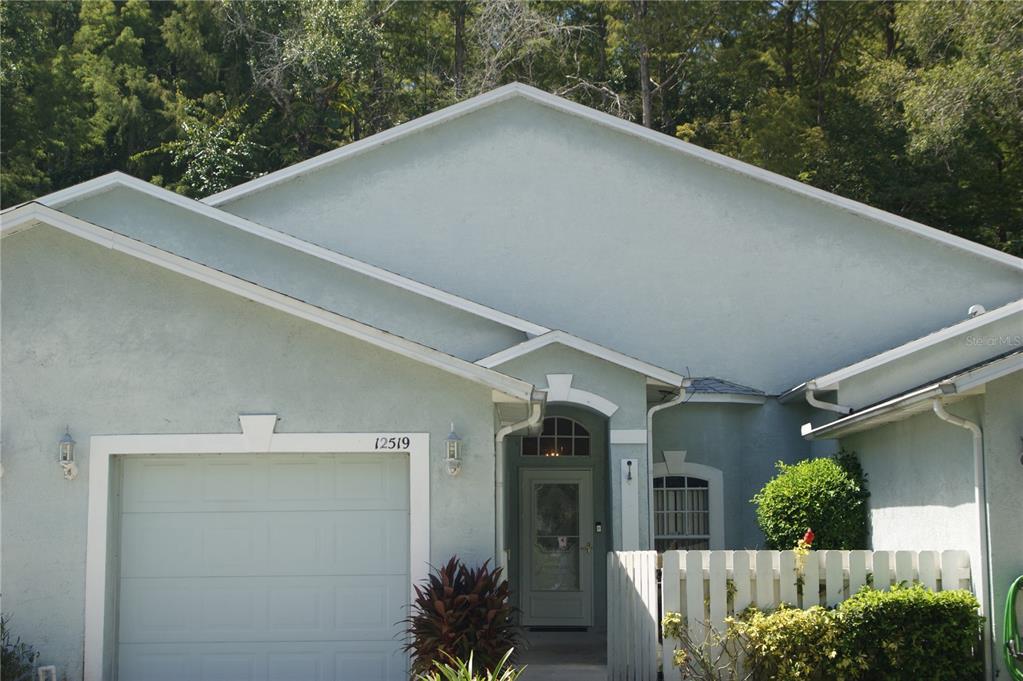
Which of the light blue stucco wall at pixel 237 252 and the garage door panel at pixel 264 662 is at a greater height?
the light blue stucco wall at pixel 237 252

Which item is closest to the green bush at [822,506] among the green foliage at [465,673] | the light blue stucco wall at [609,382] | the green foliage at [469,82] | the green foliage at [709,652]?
the light blue stucco wall at [609,382]

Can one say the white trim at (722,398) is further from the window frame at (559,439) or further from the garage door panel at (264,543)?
the garage door panel at (264,543)

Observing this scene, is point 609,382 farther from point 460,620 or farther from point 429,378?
point 460,620

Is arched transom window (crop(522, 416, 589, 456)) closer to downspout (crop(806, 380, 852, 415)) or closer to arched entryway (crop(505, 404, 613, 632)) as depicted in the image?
arched entryway (crop(505, 404, 613, 632))

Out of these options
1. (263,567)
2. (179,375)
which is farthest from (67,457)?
(263,567)

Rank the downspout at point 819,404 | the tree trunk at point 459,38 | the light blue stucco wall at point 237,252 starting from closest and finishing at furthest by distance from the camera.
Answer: the downspout at point 819,404 < the light blue stucco wall at point 237,252 < the tree trunk at point 459,38

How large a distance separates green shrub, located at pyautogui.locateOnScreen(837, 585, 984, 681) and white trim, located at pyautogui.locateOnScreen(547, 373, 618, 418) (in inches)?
219

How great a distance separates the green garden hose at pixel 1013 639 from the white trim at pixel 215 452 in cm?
529

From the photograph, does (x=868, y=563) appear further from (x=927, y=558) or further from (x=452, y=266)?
(x=452, y=266)

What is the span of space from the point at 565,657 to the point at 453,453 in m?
4.85

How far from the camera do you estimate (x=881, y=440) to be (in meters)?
15.2

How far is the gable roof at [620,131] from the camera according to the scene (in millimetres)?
20000

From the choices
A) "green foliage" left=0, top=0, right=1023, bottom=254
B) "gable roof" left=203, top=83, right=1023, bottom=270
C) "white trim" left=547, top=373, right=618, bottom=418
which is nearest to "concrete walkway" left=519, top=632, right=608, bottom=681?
"white trim" left=547, top=373, right=618, bottom=418

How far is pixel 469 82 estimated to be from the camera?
33.6m
